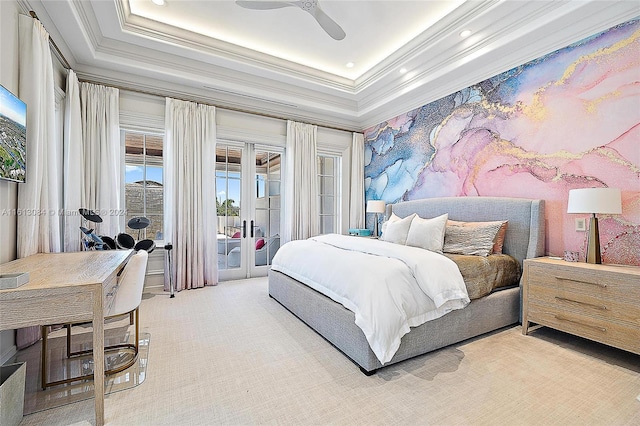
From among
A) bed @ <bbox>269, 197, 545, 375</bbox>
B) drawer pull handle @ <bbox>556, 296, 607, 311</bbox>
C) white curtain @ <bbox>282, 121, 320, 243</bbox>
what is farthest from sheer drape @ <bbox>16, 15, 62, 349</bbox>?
→ drawer pull handle @ <bbox>556, 296, 607, 311</bbox>

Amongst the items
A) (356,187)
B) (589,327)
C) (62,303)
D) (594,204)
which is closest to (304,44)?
(356,187)

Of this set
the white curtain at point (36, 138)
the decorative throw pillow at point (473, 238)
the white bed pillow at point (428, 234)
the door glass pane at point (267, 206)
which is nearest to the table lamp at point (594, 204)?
the decorative throw pillow at point (473, 238)

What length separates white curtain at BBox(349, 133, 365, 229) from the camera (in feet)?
18.6

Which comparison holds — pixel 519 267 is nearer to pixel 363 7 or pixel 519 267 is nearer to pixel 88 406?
pixel 363 7

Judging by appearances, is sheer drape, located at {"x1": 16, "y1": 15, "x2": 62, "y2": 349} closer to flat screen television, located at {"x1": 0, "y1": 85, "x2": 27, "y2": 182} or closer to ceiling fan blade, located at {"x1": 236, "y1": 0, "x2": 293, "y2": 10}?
flat screen television, located at {"x1": 0, "y1": 85, "x2": 27, "y2": 182}

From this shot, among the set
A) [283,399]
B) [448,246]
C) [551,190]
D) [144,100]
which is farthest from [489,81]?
[144,100]

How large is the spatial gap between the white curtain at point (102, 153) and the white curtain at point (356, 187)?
3673mm

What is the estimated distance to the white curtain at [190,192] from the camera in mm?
4062

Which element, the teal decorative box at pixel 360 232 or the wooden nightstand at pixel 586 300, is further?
the teal decorative box at pixel 360 232

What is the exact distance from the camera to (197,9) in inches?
126

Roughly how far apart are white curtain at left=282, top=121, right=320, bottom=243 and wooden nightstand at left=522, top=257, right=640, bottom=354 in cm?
319

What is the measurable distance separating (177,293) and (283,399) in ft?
9.02

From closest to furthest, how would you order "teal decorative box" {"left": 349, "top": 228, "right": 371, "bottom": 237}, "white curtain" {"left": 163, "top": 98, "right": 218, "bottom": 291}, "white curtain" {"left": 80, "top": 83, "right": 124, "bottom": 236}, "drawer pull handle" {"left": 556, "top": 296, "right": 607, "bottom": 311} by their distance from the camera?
"drawer pull handle" {"left": 556, "top": 296, "right": 607, "bottom": 311}
"white curtain" {"left": 80, "top": 83, "right": 124, "bottom": 236}
"white curtain" {"left": 163, "top": 98, "right": 218, "bottom": 291}
"teal decorative box" {"left": 349, "top": 228, "right": 371, "bottom": 237}

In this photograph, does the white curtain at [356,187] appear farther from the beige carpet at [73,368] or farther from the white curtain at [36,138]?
the white curtain at [36,138]
